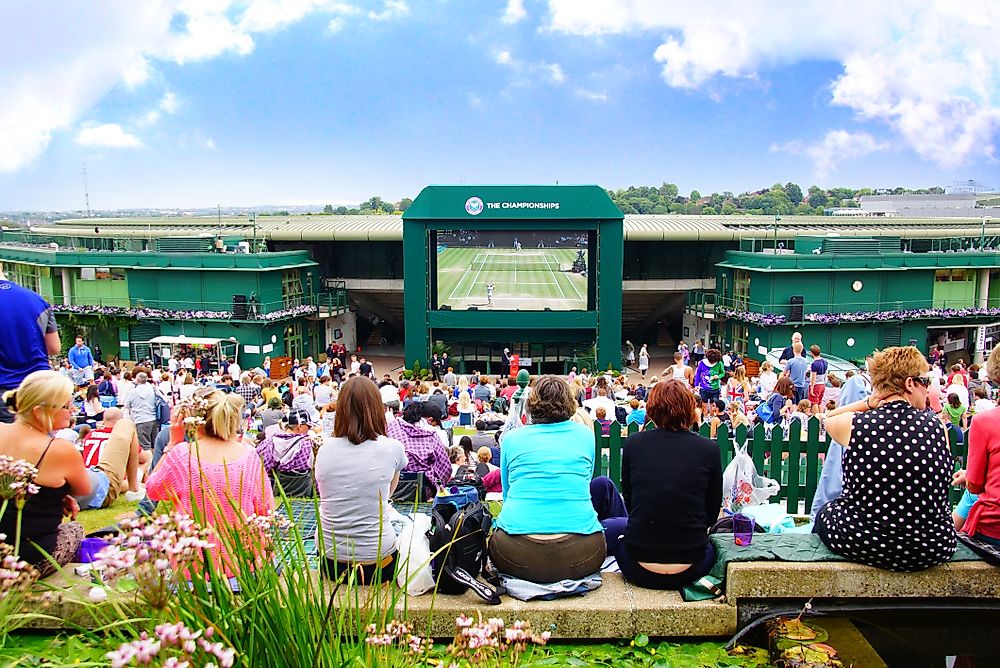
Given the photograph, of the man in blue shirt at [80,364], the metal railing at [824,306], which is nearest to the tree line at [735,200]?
the metal railing at [824,306]

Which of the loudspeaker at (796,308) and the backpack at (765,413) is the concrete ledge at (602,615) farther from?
the loudspeaker at (796,308)

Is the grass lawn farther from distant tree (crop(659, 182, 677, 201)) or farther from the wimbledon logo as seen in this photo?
distant tree (crop(659, 182, 677, 201))

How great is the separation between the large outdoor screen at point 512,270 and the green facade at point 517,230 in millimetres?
321

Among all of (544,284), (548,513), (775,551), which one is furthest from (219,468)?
(544,284)

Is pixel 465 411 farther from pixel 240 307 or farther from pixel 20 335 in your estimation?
pixel 240 307

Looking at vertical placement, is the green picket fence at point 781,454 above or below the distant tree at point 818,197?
below

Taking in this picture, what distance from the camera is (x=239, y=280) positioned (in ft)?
108

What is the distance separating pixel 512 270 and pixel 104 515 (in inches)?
1004

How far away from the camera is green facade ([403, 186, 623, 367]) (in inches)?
1209

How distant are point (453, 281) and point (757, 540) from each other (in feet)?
89.8

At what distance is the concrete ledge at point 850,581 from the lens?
4.87 metres

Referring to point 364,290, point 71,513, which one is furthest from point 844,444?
point 364,290

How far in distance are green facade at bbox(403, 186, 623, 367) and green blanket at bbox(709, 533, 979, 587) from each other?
2592 cm

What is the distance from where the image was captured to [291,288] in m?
35.2
